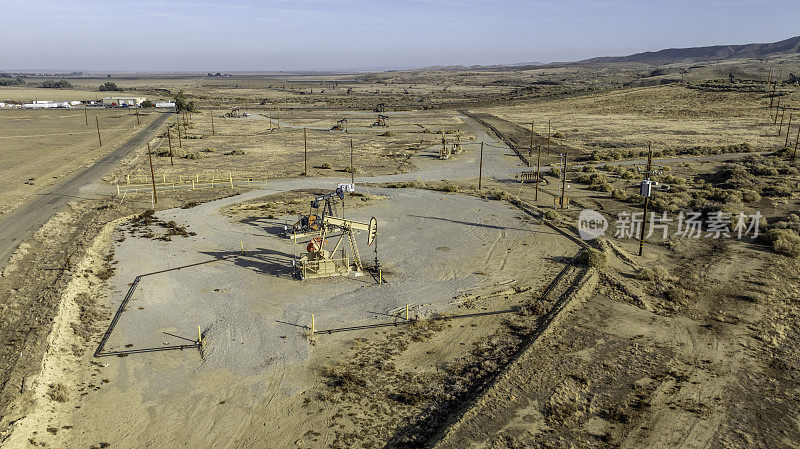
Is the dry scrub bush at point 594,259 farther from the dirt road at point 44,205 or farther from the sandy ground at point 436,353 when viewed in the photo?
the dirt road at point 44,205

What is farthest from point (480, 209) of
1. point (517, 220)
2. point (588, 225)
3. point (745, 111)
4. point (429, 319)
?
point (745, 111)

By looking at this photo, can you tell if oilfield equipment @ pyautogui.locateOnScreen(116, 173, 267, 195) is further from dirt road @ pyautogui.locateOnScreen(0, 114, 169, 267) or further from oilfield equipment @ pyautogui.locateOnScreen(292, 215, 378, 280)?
oilfield equipment @ pyautogui.locateOnScreen(292, 215, 378, 280)

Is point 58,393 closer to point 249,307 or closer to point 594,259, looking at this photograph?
point 249,307

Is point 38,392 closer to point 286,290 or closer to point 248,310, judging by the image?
point 248,310

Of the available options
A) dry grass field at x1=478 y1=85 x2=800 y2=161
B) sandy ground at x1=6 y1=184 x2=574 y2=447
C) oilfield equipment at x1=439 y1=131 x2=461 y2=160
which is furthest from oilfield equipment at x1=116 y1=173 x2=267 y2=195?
dry grass field at x1=478 y1=85 x2=800 y2=161

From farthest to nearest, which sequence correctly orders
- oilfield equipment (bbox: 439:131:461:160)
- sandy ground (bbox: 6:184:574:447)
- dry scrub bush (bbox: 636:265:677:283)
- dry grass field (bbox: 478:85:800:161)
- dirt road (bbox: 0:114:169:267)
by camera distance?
dry grass field (bbox: 478:85:800:161) < oilfield equipment (bbox: 439:131:461:160) < dirt road (bbox: 0:114:169:267) < dry scrub bush (bbox: 636:265:677:283) < sandy ground (bbox: 6:184:574:447)

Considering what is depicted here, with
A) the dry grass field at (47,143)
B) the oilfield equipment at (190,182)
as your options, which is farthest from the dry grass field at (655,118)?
the dry grass field at (47,143)
